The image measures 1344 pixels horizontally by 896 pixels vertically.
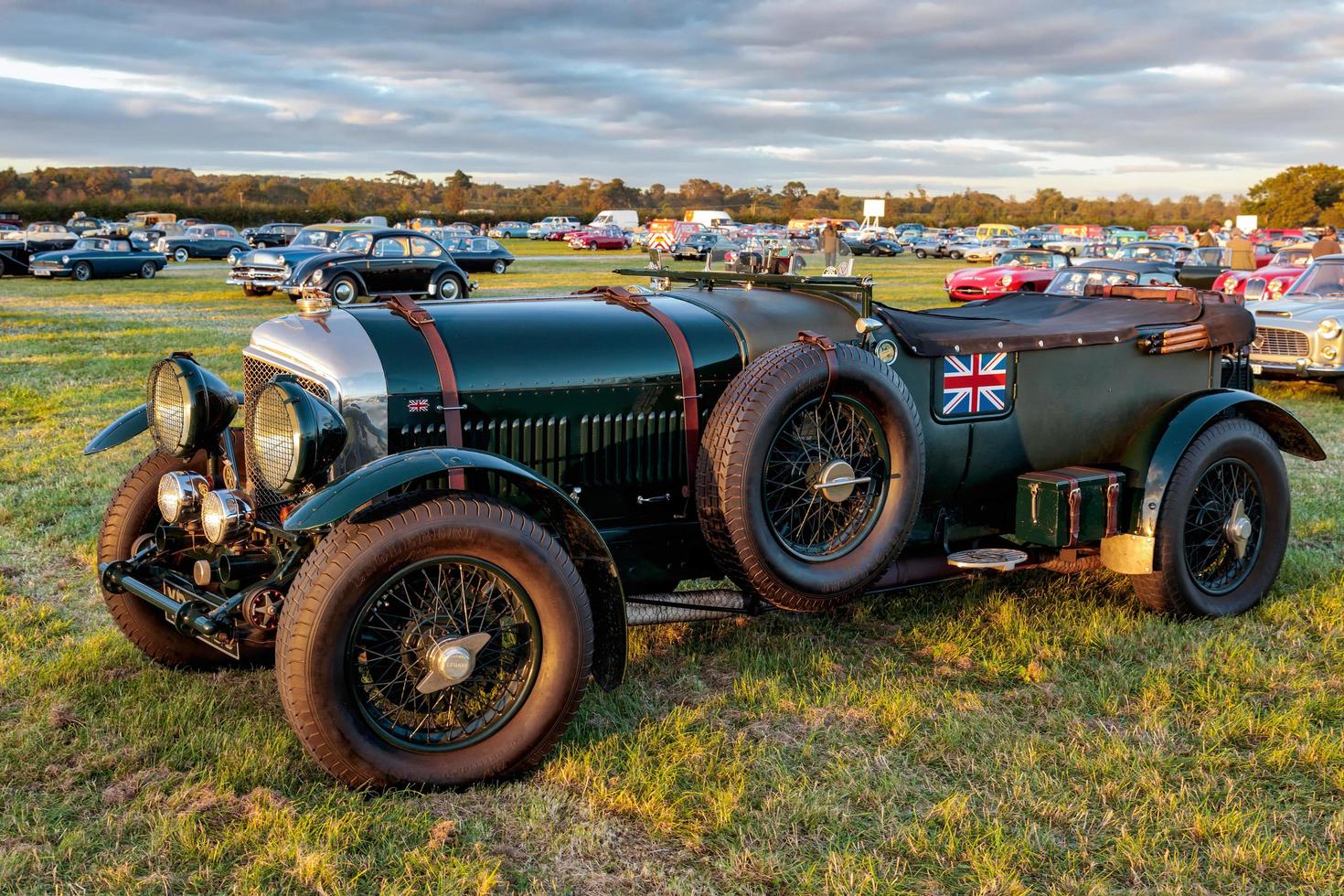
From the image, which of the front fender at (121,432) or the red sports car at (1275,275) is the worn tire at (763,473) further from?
the red sports car at (1275,275)

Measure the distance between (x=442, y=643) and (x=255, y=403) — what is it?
A: 1.19 metres

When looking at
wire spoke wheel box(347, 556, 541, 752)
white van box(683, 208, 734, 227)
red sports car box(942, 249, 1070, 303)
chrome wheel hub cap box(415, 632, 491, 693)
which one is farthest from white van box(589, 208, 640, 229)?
chrome wheel hub cap box(415, 632, 491, 693)

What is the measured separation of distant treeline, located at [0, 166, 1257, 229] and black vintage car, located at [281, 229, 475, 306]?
153 ft

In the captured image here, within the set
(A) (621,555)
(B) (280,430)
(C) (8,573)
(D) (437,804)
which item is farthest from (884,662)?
(C) (8,573)

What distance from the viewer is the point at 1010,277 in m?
24.0

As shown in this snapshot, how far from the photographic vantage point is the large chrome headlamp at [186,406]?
4129mm

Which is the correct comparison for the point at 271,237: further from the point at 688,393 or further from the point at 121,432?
the point at 688,393

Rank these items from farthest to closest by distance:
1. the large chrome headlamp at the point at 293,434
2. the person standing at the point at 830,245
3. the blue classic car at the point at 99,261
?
the blue classic car at the point at 99,261 < the person standing at the point at 830,245 < the large chrome headlamp at the point at 293,434

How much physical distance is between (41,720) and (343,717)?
141 cm

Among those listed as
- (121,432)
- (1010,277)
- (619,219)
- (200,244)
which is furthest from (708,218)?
(121,432)

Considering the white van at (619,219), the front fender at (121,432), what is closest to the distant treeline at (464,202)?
the white van at (619,219)

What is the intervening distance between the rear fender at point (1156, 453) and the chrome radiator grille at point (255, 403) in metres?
3.42

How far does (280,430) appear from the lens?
3.55 m

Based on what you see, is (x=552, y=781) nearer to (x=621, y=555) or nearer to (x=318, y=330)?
(x=621, y=555)
